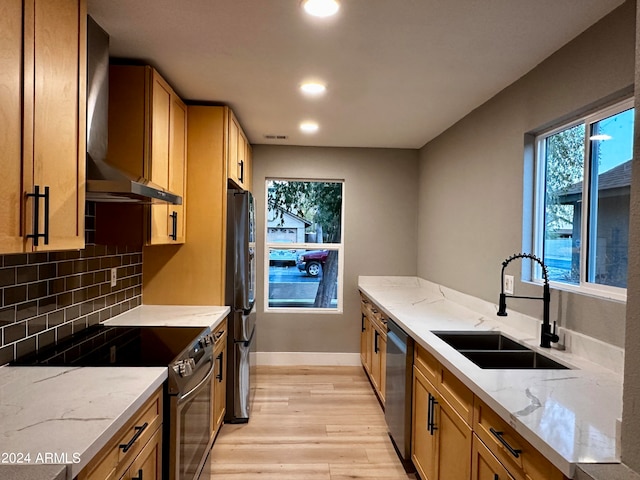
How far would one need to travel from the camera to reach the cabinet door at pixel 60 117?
126 centimetres

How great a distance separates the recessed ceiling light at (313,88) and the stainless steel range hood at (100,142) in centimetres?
113

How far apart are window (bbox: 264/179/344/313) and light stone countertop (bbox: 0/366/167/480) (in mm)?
2836

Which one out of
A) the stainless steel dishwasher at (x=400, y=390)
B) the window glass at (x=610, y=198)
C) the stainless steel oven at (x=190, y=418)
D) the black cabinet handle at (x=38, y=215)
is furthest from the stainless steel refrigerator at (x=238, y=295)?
the window glass at (x=610, y=198)

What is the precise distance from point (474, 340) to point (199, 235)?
198 cm

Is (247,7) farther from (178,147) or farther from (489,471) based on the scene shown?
(489,471)

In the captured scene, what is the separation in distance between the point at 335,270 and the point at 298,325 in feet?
2.43

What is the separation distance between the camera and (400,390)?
97.8 inches

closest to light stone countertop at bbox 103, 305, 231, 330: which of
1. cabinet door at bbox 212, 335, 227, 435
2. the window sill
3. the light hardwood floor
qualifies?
cabinet door at bbox 212, 335, 227, 435

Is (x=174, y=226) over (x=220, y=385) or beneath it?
over

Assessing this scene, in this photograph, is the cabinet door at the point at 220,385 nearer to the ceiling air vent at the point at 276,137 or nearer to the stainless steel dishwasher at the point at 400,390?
the stainless steel dishwasher at the point at 400,390

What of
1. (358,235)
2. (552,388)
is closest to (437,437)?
(552,388)

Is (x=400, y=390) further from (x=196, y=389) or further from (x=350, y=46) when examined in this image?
(x=350, y=46)

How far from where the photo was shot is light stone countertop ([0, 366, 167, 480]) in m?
0.98

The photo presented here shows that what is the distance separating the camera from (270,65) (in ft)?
7.22
